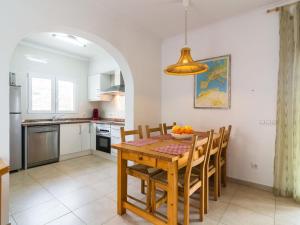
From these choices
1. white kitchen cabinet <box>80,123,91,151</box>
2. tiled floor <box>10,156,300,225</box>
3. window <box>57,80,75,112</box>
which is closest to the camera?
tiled floor <box>10,156,300,225</box>

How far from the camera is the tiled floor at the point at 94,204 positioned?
1.83m

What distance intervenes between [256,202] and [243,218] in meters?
0.47

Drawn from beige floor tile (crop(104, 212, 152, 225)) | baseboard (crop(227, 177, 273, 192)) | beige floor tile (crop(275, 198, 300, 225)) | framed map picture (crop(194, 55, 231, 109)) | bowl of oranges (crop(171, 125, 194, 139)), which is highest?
framed map picture (crop(194, 55, 231, 109))

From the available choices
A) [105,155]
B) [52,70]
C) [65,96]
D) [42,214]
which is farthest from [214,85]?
[52,70]

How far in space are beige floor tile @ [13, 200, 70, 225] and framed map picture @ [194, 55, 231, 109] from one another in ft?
8.75

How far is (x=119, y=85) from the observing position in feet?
13.7

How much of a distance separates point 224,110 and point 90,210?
251 centimetres

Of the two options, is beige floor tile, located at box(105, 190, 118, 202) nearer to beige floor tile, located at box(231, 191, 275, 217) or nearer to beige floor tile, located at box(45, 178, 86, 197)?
beige floor tile, located at box(45, 178, 86, 197)

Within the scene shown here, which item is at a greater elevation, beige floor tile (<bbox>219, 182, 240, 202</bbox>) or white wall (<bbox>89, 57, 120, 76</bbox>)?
white wall (<bbox>89, 57, 120, 76</bbox>)

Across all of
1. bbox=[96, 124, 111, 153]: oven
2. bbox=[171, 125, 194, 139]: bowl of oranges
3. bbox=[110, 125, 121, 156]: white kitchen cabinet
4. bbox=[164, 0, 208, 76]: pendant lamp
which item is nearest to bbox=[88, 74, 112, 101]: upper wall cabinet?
bbox=[96, 124, 111, 153]: oven

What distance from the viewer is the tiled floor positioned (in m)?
1.83

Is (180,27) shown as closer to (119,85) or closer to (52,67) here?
(119,85)

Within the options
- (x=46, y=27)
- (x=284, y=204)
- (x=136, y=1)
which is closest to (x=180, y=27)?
(x=136, y=1)

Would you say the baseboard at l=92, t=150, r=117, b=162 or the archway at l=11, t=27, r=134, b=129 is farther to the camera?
the baseboard at l=92, t=150, r=117, b=162
